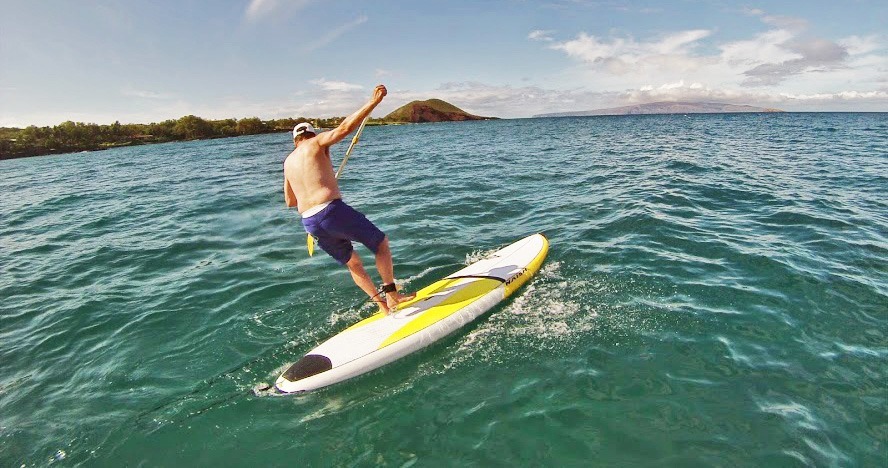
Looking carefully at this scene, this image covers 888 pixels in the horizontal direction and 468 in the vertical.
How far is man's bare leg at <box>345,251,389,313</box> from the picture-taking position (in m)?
7.20

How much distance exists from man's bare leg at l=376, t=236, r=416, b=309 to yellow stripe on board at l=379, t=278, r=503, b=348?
56 cm

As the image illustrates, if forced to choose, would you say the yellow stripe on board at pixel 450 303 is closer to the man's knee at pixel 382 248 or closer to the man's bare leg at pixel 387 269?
the man's bare leg at pixel 387 269

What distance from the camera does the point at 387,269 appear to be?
7.23 meters

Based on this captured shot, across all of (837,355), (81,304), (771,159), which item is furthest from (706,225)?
(771,159)

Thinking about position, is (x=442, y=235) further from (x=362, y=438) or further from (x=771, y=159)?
(x=771, y=159)

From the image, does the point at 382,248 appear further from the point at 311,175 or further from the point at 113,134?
the point at 113,134

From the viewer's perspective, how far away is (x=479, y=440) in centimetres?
493

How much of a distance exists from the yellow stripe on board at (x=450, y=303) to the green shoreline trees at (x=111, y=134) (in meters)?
68.0

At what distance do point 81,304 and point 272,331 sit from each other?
488 cm

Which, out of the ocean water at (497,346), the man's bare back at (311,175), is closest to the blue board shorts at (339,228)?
the man's bare back at (311,175)

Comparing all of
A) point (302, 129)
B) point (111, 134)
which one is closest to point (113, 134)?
point (111, 134)

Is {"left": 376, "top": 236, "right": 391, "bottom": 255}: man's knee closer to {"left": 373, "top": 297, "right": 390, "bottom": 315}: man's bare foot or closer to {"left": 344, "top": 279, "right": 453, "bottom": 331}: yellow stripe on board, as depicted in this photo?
{"left": 373, "top": 297, "right": 390, "bottom": 315}: man's bare foot

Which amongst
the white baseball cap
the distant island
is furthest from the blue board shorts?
the distant island

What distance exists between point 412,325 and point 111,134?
11853cm
